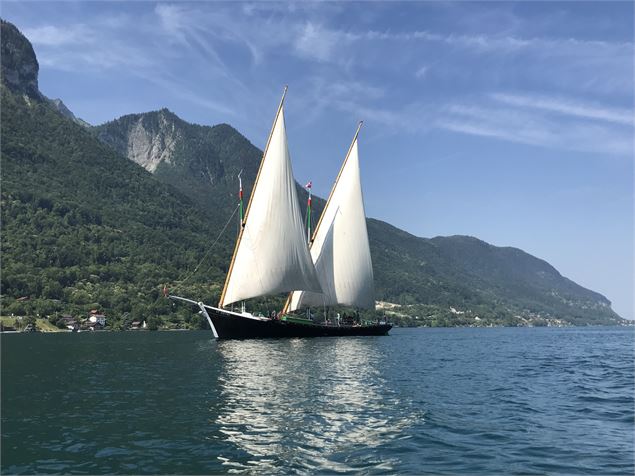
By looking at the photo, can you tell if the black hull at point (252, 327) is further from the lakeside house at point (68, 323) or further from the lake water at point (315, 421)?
the lakeside house at point (68, 323)

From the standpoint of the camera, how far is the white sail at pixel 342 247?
316 feet

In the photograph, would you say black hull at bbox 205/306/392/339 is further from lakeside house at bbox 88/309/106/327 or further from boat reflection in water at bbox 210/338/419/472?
lakeside house at bbox 88/309/106/327

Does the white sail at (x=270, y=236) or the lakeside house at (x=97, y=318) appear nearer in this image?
the white sail at (x=270, y=236)

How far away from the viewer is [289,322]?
298 feet

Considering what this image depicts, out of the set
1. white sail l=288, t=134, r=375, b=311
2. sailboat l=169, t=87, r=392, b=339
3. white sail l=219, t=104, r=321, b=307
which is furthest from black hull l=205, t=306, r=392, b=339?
white sail l=288, t=134, r=375, b=311

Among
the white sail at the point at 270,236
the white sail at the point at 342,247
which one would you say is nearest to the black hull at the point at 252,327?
the white sail at the point at 270,236

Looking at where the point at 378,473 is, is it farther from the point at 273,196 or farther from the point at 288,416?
the point at 273,196

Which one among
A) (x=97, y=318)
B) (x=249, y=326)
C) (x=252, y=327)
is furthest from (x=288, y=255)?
(x=97, y=318)

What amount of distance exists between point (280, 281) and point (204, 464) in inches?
2447

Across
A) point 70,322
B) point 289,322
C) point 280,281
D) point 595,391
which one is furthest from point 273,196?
point 70,322

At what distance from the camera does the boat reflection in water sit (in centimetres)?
1933

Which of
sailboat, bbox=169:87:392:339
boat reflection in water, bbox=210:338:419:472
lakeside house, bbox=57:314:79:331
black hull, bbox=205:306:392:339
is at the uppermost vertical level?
sailboat, bbox=169:87:392:339

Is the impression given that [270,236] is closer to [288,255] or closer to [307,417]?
[288,255]

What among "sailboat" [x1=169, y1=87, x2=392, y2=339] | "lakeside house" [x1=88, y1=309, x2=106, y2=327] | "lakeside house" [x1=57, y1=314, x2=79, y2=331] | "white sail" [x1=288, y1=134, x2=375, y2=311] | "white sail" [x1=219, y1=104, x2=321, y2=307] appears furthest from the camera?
"lakeside house" [x1=88, y1=309, x2=106, y2=327]
